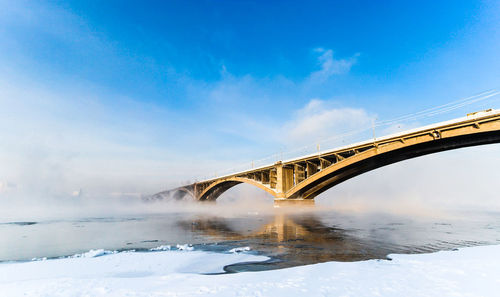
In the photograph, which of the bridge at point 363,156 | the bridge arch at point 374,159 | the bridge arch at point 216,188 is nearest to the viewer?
the bridge at point 363,156

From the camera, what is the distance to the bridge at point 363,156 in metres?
26.9

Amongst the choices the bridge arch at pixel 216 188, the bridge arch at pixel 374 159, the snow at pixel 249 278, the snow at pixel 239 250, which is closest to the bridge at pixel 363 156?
the bridge arch at pixel 374 159

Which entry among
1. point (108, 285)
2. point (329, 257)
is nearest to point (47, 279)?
point (108, 285)

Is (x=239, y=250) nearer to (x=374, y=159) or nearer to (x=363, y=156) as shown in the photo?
(x=363, y=156)

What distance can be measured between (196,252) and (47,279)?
Result: 15.1ft

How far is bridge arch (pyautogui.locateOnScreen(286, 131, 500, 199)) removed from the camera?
96.3 feet

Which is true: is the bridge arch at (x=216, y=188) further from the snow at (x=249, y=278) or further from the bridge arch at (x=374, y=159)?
the snow at (x=249, y=278)

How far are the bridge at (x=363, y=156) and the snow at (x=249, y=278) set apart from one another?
2473 centimetres

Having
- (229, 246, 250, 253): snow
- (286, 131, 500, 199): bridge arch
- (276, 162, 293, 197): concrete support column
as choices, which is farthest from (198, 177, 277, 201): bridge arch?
(229, 246, 250, 253): snow

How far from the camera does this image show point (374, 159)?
39062mm

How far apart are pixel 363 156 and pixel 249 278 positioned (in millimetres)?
35369

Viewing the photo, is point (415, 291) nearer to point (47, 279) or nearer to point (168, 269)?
point (168, 269)

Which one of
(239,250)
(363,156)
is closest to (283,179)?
(363,156)

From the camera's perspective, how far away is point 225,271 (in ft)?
22.2
